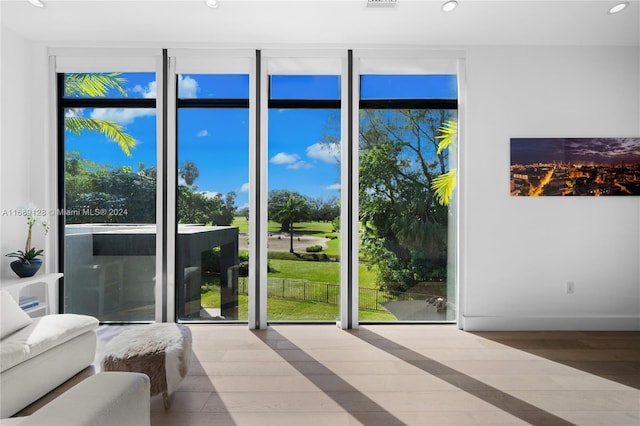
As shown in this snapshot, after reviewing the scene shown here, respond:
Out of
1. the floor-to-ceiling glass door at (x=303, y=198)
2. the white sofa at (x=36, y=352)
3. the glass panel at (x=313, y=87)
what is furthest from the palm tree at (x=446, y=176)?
the white sofa at (x=36, y=352)

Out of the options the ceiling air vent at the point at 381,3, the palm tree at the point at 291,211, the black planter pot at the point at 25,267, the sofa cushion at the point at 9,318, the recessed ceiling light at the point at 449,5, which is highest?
the ceiling air vent at the point at 381,3

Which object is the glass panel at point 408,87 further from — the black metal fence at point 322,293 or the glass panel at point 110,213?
the glass panel at point 110,213

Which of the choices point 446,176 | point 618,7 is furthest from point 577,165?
point 618,7

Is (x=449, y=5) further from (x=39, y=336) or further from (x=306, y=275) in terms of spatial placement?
(x=39, y=336)

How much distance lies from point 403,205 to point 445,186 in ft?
1.68

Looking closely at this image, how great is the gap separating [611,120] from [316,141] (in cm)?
317

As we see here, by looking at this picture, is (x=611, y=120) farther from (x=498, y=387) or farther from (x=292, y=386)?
(x=292, y=386)

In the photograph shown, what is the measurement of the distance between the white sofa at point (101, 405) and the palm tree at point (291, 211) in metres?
2.49

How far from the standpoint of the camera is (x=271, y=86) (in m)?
3.87

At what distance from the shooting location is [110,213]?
385 centimetres

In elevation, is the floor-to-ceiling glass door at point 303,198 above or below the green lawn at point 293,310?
above

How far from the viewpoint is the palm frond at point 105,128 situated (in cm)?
385

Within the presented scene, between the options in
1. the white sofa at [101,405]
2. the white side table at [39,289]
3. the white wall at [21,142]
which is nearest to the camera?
the white sofa at [101,405]

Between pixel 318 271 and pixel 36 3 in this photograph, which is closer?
pixel 36 3
